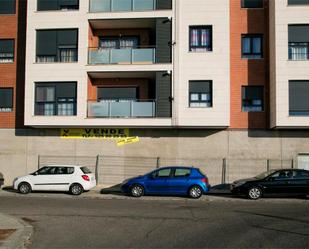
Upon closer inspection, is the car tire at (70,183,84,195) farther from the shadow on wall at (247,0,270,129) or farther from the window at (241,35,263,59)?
the window at (241,35,263,59)

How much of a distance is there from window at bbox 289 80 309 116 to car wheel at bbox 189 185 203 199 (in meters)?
6.74

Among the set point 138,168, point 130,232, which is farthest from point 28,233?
point 138,168

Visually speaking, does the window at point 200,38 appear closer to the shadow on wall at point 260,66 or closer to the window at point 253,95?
the shadow on wall at point 260,66

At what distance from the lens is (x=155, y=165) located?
2570 centimetres

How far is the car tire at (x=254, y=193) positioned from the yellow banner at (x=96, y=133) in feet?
26.8

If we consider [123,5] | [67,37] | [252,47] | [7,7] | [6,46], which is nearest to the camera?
[123,5]

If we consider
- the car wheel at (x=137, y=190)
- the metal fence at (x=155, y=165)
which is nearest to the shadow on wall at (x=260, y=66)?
the metal fence at (x=155, y=165)

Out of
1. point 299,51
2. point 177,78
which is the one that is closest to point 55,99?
point 177,78

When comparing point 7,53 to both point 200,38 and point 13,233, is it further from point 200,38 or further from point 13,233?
point 13,233

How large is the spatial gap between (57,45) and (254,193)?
13.1 metres

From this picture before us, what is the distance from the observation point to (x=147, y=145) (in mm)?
25828

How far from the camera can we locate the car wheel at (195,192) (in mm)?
20797

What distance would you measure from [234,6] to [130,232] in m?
17.9

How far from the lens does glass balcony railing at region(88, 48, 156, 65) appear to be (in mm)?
25125
